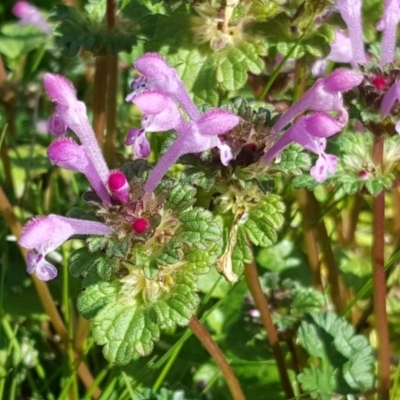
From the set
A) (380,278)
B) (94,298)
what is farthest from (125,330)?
(380,278)

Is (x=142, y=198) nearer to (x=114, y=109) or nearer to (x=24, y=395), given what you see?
(x=114, y=109)

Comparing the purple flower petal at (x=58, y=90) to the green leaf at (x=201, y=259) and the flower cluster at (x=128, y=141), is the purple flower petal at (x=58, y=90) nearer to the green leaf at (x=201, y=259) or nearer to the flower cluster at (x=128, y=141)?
the flower cluster at (x=128, y=141)

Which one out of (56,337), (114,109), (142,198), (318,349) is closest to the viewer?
(142,198)

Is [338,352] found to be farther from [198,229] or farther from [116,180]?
[116,180]

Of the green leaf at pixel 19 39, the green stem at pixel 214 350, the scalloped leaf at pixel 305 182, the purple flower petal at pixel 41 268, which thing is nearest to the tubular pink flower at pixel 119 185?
the purple flower petal at pixel 41 268

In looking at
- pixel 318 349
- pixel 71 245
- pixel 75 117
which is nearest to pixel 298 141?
pixel 75 117

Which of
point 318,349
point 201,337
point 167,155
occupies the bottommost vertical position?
point 318,349
